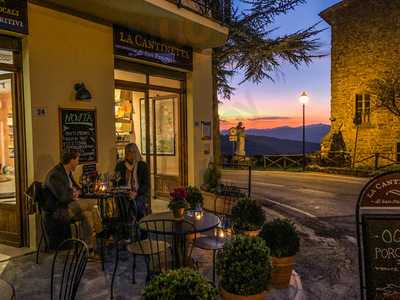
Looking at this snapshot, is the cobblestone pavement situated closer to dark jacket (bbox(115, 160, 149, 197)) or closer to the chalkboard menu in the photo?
dark jacket (bbox(115, 160, 149, 197))

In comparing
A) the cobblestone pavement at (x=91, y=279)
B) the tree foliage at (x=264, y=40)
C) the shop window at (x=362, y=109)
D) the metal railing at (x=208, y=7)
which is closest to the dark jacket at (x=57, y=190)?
the cobblestone pavement at (x=91, y=279)

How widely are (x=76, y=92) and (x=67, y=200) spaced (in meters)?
1.92

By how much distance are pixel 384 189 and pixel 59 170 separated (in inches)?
151

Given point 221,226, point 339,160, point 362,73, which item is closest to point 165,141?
point 221,226

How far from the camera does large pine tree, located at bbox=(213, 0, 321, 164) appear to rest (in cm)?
1121

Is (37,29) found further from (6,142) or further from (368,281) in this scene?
(368,281)

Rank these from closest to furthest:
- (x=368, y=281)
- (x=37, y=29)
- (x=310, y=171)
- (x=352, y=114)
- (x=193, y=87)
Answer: (x=368, y=281), (x=37, y=29), (x=193, y=87), (x=310, y=171), (x=352, y=114)

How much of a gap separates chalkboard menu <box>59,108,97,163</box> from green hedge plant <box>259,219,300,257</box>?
→ 3418mm

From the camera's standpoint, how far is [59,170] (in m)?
4.82

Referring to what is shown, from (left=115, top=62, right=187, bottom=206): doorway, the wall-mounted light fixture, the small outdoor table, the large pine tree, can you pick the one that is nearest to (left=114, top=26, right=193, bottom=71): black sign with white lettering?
(left=115, top=62, right=187, bottom=206): doorway

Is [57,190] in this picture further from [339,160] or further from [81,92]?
[339,160]

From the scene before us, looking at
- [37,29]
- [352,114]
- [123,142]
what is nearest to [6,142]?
[37,29]

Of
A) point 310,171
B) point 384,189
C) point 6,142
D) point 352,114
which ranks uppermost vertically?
point 352,114

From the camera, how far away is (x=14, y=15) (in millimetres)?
4844
